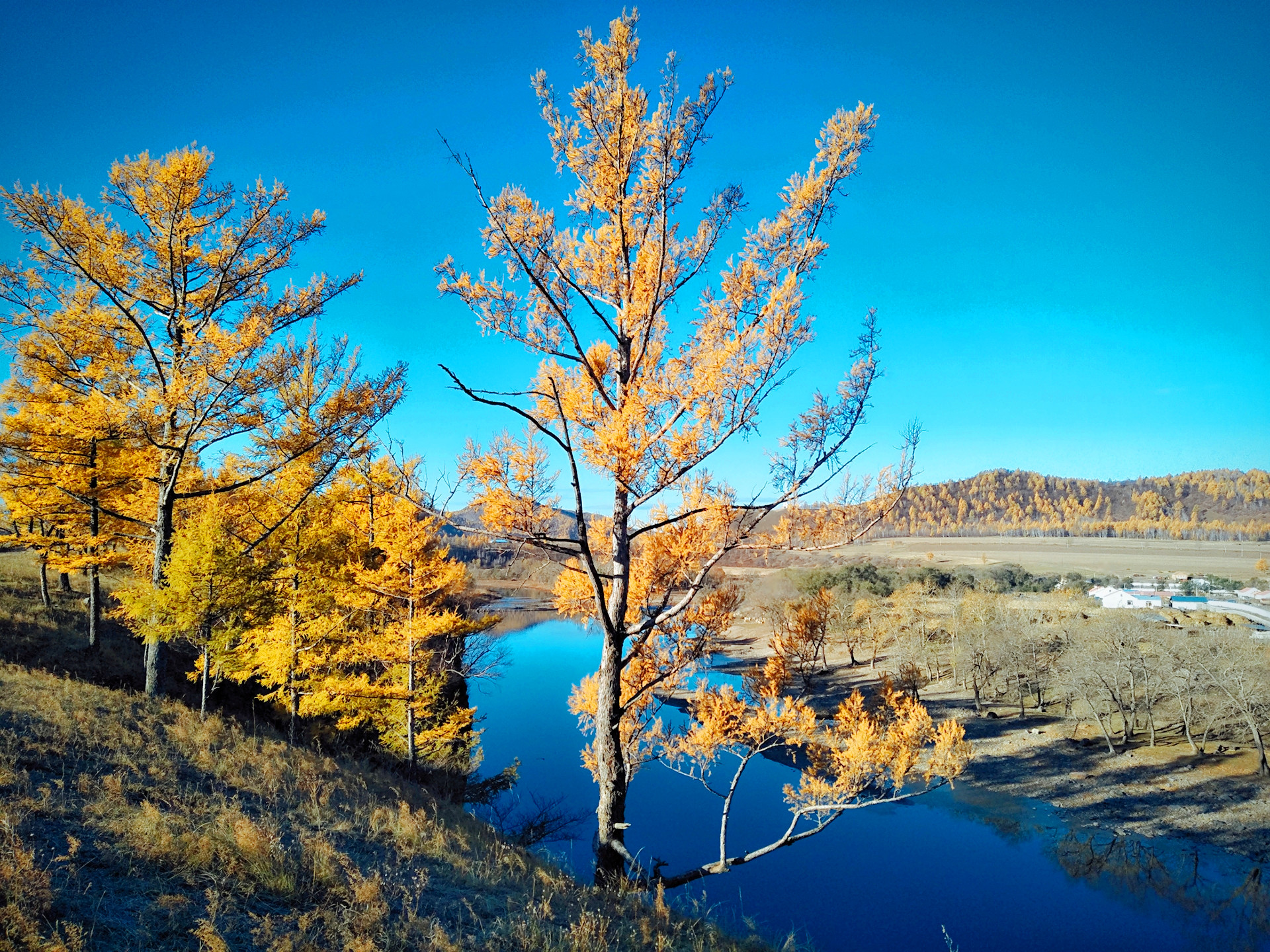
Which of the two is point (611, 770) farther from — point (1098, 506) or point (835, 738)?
point (1098, 506)

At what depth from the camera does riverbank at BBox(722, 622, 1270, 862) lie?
2286 cm

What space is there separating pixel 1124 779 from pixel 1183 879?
7607 mm

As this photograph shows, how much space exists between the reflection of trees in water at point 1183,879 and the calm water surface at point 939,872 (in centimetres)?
5

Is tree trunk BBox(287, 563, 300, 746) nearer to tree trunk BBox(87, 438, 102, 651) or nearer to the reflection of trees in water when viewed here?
tree trunk BBox(87, 438, 102, 651)

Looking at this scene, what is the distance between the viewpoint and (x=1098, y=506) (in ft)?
488

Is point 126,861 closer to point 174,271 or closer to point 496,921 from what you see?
point 496,921

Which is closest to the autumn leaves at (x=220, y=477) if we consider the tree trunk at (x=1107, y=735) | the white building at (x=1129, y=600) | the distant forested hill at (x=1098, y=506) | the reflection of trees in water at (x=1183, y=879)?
the reflection of trees in water at (x=1183, y=879)

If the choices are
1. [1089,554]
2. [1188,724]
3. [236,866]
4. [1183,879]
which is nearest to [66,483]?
[236,866]

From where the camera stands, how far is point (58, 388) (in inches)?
539

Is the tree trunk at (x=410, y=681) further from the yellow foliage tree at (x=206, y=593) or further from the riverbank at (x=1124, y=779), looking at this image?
the riverbank at (x=1124, y=779)

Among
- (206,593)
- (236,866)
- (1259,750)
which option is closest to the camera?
(236,866)

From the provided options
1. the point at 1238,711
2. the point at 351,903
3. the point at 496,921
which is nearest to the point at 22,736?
the point at 351,903

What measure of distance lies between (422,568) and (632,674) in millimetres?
7447

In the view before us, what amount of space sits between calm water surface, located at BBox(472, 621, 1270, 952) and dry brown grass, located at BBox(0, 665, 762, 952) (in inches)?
350
